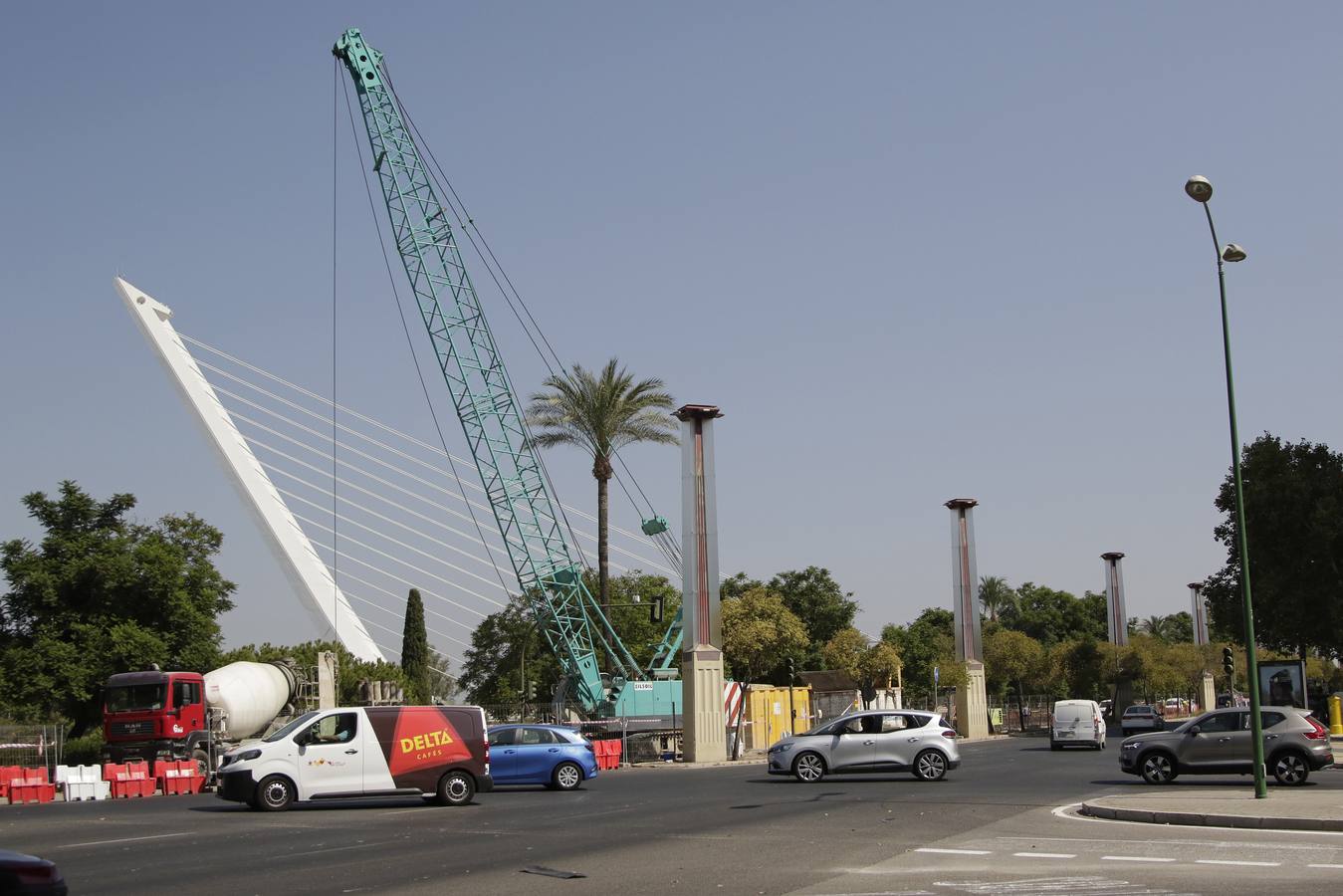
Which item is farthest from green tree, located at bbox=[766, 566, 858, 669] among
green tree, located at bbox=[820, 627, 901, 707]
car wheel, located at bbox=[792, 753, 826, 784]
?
car wheel, located at bbox=[792, 753, 826, 784]

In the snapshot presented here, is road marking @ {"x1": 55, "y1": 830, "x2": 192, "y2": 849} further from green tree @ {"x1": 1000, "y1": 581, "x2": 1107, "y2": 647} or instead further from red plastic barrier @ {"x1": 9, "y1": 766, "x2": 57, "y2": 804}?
green tree @ {"x1": 1000, "y1": 581, "x2": 1107, "y2": 647}

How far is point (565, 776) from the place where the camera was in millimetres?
28703

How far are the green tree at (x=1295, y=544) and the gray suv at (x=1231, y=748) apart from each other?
2531 centimetres

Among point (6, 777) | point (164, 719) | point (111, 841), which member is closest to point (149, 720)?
point (164, 719)

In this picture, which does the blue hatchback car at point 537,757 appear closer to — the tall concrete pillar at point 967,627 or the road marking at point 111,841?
the road marking at point 111,841

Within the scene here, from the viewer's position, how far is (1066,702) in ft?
156

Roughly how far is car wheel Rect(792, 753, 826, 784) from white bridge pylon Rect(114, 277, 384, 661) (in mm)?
44143

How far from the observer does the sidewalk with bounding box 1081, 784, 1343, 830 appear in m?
17.4

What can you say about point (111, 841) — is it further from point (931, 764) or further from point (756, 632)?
point (756, 632)

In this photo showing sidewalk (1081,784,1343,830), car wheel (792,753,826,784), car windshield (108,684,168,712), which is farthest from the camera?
car windshield (108,684,168,712)

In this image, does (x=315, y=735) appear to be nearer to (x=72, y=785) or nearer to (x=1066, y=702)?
(x=72, y=785)

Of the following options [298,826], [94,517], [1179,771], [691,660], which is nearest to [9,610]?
[94,517]

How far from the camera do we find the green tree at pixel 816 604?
93750 mm

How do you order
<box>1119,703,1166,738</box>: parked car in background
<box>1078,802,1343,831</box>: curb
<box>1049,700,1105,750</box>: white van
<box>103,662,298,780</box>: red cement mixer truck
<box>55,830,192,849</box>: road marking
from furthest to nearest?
<box>1119,703,1166,738</box>: parked car in background
<box>1049,700,1105,750</box>: white van
<box>103,662,298,780</box>: red cement mixer truck
<box>55,830,192,849</box>: road marking
<box>1078,802,1343,831</box>: curb
